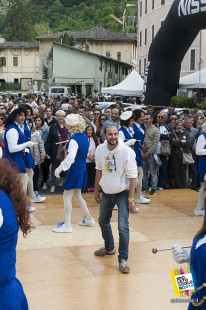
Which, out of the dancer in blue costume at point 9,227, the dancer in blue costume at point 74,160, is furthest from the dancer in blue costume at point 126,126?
the dancer in blue costume at point 9,227

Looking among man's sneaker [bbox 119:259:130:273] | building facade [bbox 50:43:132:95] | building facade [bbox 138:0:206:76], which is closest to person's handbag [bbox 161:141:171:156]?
man's sneaker [bbox 119:259:130:273]

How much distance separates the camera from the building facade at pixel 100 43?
79250mm

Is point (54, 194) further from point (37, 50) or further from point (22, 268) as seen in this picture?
point (37, 50)

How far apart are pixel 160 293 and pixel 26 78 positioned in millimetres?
79403

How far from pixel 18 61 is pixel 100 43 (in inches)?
613

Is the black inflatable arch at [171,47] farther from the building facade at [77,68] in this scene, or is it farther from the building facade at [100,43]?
the building facade at [100,43]

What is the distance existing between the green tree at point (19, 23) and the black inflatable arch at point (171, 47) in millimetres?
81492

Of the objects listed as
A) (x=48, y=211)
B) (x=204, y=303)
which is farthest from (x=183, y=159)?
(x=204, y=303)

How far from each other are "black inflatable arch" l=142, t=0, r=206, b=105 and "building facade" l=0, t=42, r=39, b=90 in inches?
2480

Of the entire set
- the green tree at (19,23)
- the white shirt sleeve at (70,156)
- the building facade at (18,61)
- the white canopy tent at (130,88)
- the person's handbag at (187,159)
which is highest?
the green tree at (19,23)

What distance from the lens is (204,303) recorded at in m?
3.23

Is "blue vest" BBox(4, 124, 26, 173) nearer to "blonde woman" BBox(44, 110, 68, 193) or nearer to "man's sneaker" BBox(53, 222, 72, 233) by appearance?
"man's sneaker" BBox(53, 222, 72, 233)

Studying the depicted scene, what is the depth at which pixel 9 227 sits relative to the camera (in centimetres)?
332

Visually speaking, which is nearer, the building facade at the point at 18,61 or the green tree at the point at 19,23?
the building facade at the point at 18,61
